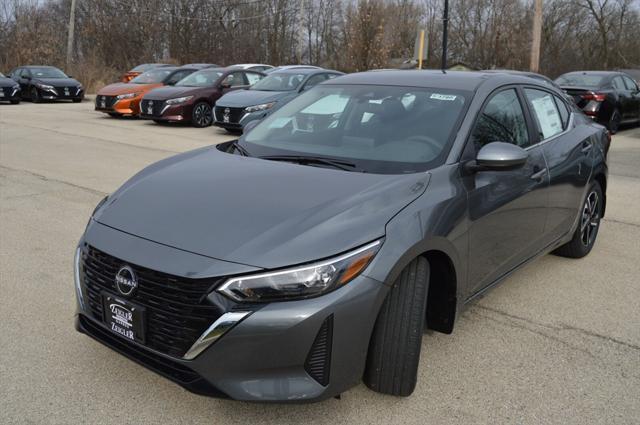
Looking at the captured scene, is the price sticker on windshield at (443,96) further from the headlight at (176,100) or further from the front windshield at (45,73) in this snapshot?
the front windshield at (45,73)

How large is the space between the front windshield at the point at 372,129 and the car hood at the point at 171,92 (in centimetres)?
1153

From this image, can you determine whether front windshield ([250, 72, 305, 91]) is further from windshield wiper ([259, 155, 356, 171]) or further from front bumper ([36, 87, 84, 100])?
front bumper ([36, 87, 84, 100])

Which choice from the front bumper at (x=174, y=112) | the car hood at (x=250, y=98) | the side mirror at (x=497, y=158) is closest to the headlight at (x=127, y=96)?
the front bumper at (x=174, y=112)

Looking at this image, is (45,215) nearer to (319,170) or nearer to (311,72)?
(319,170)

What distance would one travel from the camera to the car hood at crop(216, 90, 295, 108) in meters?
13.5

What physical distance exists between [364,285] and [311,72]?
12.8 metres

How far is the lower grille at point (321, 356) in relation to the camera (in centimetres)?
238

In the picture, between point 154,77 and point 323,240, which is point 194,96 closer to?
point 154,77

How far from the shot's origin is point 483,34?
142 ft

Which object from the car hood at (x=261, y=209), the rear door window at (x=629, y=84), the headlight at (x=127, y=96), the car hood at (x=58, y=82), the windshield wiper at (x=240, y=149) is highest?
the rear door window at (x=629, y=84)

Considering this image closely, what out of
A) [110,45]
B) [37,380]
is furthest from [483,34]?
[37,380]

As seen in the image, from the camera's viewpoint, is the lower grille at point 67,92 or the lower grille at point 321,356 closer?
the lower grille at point 321,356

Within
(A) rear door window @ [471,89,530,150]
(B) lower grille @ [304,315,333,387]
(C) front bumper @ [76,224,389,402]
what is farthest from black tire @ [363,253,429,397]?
(A) rear door window @ [471,89,530,150]

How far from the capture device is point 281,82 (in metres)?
14.4
